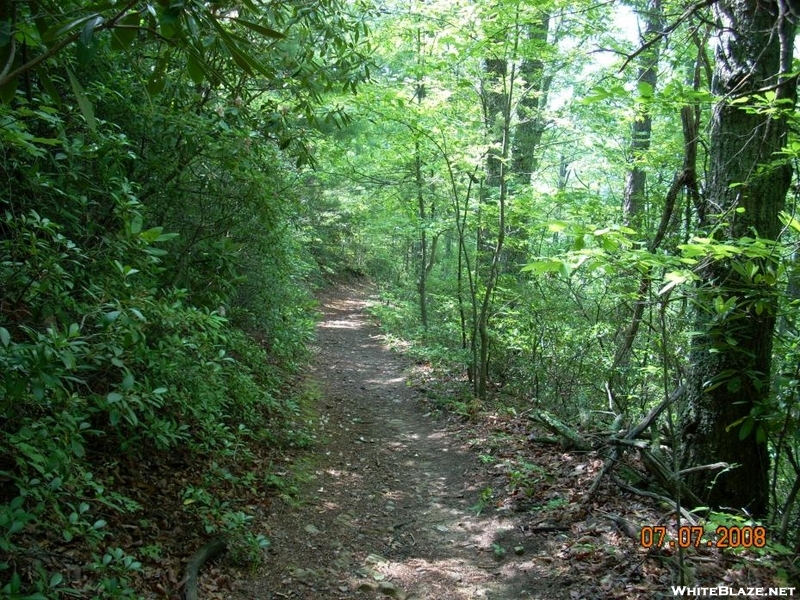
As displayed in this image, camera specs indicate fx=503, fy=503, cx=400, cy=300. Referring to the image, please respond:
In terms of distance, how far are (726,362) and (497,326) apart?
16.1 feet

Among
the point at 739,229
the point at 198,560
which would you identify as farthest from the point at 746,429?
the point at 198,560

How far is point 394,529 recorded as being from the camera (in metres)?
4.95

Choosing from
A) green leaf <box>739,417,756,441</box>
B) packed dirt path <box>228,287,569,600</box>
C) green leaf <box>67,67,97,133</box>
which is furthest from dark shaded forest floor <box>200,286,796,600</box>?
green leaf <box>67,67,97,133</box>

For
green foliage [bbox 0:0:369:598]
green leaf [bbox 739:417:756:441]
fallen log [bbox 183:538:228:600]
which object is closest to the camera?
green foliage [bbox 0:0:369:598]

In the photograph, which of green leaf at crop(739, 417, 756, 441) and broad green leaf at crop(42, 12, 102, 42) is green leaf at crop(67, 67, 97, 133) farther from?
green leaf at crop(739, 417, 756, 441)

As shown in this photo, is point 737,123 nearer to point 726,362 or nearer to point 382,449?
point 726,362

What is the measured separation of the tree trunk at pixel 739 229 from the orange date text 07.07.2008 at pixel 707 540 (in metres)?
0.46

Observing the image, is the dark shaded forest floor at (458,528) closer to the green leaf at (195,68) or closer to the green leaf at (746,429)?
the green leaf at (746,429)

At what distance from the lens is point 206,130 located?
14.4 ft

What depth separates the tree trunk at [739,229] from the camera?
3764mm

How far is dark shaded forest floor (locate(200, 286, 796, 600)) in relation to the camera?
3648 millimetres

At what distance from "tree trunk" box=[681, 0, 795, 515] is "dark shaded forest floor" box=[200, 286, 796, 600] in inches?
26.4

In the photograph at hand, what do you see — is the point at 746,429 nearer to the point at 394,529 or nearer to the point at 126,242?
the point at 394,529

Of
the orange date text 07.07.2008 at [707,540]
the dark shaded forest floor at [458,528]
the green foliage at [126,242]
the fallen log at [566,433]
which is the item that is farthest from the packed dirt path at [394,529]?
the fallen log at [566,433]
